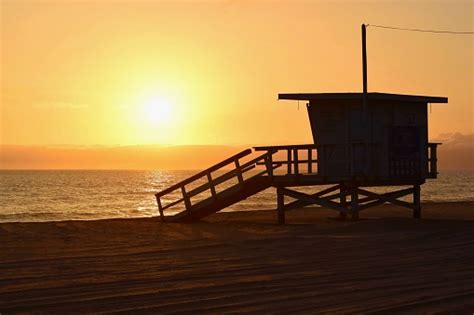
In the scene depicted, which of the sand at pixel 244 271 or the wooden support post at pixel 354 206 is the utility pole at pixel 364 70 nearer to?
the wooden support post at pixel 354 206

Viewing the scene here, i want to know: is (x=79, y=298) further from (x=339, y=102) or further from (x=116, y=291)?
(x=339, y=102)

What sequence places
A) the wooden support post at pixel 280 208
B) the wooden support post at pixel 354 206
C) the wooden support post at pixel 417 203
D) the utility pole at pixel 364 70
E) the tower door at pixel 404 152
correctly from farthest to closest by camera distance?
the wooden support post at pixel 417 203 < the wooden support post at pixel 280 208 < the tower door at pixel 404 152 < the wooden support post at pixel 354 206 < the utility pole at pixel 364 70

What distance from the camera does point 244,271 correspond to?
10.8 m

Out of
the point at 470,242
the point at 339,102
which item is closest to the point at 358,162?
the point at 339,102

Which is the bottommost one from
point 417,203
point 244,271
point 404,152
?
point 417,203

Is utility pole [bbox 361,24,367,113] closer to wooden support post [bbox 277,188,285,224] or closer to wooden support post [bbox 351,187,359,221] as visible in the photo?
wooden support post [bbox 351,187,359,221]

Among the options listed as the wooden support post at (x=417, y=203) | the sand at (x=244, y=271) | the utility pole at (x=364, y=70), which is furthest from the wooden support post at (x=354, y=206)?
the sand at (x=244, y=271)

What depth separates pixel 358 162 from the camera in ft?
67.5

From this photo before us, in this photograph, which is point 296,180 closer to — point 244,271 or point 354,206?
point 354,206

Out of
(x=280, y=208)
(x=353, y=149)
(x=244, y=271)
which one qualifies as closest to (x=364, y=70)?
(x=353, y=149)

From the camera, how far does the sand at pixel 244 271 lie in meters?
8.36

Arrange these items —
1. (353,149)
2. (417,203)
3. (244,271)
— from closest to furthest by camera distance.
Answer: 1. (244,271)
2. (353,149)
3. (417,203)

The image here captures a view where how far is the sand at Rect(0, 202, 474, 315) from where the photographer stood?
329 inches

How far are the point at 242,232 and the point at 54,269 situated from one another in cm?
752
